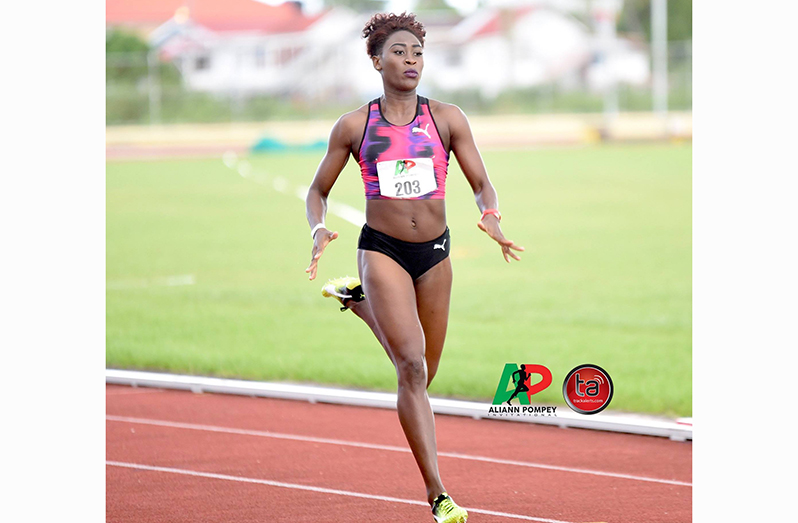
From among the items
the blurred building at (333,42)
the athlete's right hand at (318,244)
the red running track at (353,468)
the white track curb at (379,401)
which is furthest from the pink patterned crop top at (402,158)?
the blurred building at (333,42)

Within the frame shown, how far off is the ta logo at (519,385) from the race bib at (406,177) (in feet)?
7.70

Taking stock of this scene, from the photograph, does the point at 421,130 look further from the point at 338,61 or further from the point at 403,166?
the point at 338,61

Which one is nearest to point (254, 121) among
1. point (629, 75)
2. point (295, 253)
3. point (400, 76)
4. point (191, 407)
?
point (295, 253)

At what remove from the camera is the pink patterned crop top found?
17.2 ft

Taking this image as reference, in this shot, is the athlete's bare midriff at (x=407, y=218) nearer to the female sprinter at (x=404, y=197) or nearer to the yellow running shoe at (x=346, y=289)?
the female sprinter at (x=404, y=197)

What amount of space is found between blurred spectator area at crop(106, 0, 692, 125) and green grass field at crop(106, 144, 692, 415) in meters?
15.0

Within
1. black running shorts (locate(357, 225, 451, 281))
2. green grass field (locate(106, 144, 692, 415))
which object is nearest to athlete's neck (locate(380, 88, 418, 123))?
black running shorts (locate(357, 225, 451, 281))

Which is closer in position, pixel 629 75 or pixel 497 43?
pixel 497 43

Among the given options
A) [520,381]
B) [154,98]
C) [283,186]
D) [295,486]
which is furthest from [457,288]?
[154,98]

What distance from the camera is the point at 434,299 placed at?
5.40 m

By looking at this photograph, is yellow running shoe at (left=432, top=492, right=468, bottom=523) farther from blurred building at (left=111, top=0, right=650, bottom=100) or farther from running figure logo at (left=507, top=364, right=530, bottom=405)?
blurred building at (left=111, top=0, right=650, bottom=100)
